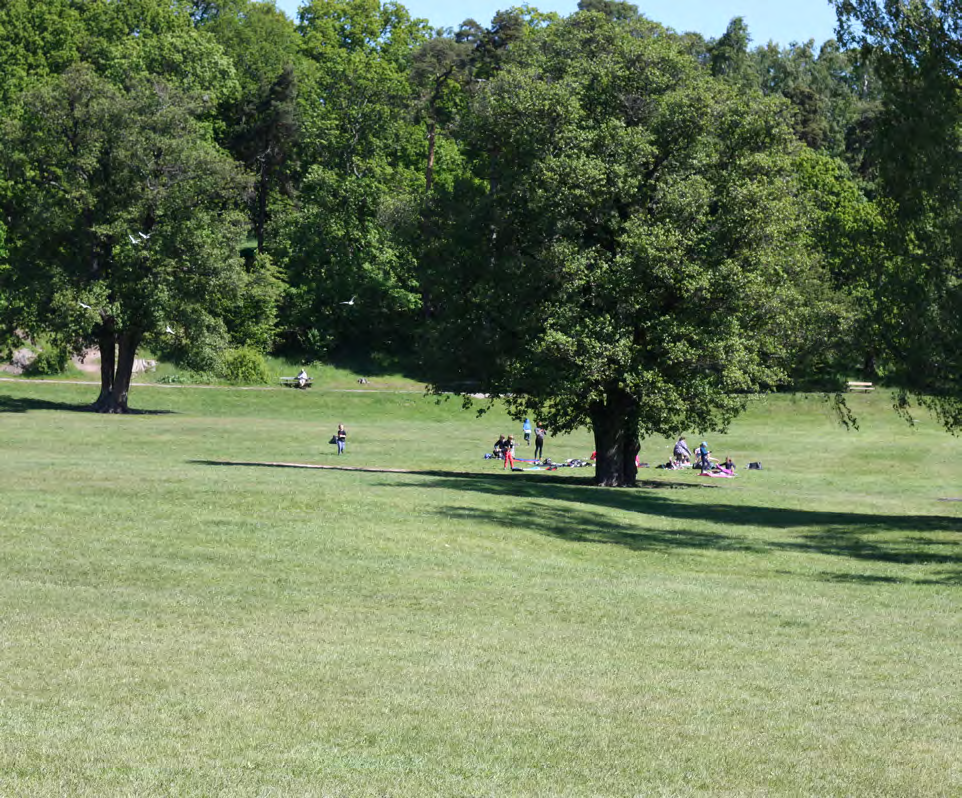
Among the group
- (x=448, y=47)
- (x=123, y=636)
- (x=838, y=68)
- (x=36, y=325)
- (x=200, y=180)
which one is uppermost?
(x=838, y=68)

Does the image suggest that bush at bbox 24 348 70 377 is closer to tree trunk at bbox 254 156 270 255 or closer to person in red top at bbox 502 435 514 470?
tree trunk at bbox 254 156 270 255

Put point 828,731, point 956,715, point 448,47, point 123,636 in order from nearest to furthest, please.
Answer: point 828,731 → point 956,715 → point 123,636 → point 448,47

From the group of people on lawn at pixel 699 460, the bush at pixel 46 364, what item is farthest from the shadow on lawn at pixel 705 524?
the bush at pixel 46 364

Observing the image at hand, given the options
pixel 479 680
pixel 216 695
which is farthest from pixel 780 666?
pixel 216 695

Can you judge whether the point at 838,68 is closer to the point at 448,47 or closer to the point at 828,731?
the point at 448,47

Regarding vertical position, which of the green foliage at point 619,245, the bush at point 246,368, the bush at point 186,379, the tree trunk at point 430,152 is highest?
the tree trunk at point 430,152

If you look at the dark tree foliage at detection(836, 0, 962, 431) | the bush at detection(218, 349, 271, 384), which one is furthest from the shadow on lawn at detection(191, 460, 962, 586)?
the bush at detection(218, 349, 271, 384)

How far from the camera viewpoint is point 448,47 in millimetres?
96562

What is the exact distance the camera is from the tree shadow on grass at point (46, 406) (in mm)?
56062

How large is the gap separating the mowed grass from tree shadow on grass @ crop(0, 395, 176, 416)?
23150 millimetres

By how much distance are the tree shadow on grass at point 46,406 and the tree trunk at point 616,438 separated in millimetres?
27177

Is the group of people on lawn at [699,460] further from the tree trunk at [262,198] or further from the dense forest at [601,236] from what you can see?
the tree trunk at [262,198]

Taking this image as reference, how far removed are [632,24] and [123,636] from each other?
31056mm

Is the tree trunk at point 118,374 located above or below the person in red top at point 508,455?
above
